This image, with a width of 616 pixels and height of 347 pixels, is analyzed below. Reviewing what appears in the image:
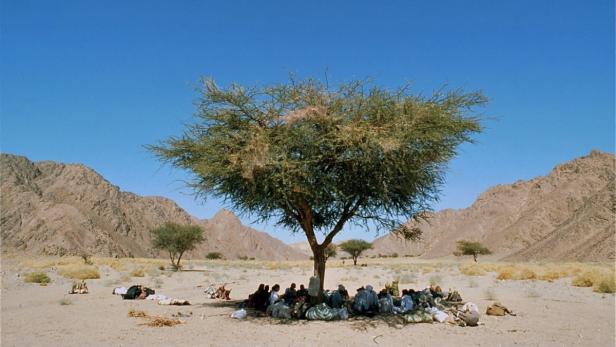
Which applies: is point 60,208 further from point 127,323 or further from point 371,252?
point 371,252

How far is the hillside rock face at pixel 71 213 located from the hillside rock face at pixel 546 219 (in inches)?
2234

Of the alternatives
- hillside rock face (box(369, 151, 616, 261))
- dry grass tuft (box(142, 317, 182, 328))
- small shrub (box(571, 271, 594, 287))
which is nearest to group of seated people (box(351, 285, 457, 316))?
dry grass tuft (box(142, 317, 182, 328))

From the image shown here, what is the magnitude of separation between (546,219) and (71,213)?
84.2 metres

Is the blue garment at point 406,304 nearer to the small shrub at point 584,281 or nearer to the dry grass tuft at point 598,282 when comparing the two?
the dry grass tuft at point 598,282

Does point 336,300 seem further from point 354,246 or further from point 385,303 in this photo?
point 354,246

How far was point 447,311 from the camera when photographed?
14.6 metres

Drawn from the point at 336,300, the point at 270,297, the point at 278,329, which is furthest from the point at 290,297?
the point at 278,329

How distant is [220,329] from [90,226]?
288ft

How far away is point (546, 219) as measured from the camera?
87438mm

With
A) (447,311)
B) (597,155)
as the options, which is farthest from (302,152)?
(597,155)

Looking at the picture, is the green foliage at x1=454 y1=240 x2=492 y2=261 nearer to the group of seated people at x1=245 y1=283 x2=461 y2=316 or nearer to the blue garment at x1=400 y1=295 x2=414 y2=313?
the group of seated people at x1=245 y1=283 x2=461 y2=316

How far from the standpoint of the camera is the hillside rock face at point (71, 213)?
8294 centimetres

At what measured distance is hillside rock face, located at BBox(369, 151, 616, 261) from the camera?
61.9 m

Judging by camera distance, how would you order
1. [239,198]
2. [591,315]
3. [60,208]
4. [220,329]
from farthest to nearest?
[60,208] → [239,198] → [591,315] → [220,329]
